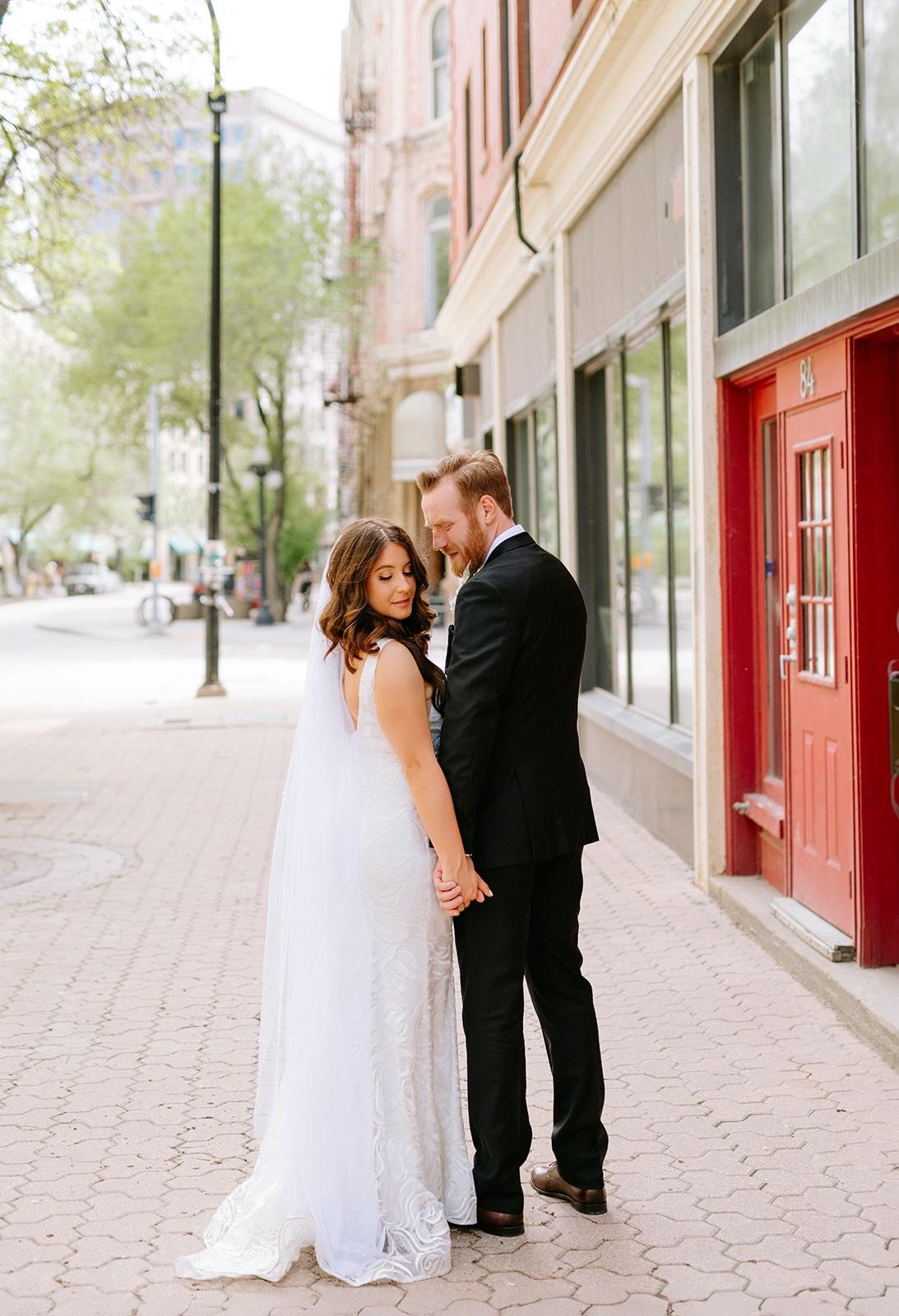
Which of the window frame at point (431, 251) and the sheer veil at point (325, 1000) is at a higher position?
the window frame at point (431, 251)

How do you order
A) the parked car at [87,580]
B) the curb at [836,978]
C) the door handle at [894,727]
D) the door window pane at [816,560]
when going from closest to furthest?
1. the curb at [836,978]
2. the door handle at [894,727]
3. the door window pane at [816,560]
4. the parked car at [87,580]

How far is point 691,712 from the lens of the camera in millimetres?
9289

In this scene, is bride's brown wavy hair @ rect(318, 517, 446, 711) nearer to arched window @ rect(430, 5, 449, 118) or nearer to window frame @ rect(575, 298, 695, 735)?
window frame @ rect(575, 298, 695, 735)

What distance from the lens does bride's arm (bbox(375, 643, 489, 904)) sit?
3.94 meters

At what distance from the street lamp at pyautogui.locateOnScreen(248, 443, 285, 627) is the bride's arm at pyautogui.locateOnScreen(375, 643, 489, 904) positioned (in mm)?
36569

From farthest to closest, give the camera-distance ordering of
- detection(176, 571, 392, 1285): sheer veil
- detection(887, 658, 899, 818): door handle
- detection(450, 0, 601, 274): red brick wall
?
detection(450, 0, 601, 274): red brick wall < detection(887, 658, 899, 818): door handle < detection(176, 571, 392, 1285): sheer veil

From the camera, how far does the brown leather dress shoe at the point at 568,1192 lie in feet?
14.0

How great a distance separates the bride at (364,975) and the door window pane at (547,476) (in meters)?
9.45

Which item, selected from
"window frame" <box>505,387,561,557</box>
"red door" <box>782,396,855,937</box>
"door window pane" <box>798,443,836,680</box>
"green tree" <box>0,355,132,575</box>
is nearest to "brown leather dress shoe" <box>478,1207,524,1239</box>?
"red door" <box>782,396,855,937</box>

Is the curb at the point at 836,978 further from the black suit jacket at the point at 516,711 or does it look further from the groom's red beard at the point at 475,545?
the groom's red beard at the point at 475,545

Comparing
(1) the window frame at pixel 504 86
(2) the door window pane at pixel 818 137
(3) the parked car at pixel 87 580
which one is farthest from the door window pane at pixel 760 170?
(3) the parked car at pixel 87 580

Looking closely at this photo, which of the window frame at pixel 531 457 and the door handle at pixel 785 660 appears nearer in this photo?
the door handle at pixel 785 660

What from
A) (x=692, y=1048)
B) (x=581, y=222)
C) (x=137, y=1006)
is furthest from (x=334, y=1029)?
(x=581, y=222)

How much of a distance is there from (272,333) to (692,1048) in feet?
124
